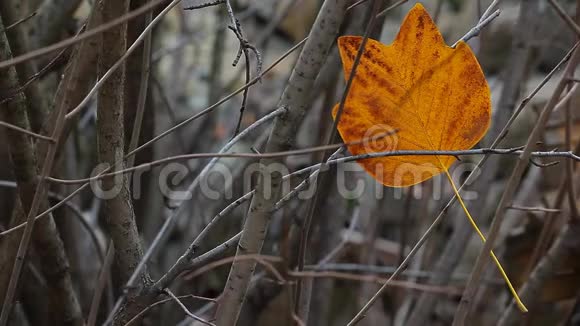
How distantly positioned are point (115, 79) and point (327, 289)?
2.52 ft

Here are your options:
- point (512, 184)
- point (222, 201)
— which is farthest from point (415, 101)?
point (222, 201)

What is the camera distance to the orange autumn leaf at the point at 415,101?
573mm

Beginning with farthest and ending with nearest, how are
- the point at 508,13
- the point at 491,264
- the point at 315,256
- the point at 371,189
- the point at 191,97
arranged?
the point at 191,97
the point at 508,13
the point at 371,189
the point at 491,264
the point at 315,256

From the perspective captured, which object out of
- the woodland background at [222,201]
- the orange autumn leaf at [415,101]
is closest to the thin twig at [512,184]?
the woodland background at [222,201]

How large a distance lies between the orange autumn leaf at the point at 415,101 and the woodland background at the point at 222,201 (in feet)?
0.14

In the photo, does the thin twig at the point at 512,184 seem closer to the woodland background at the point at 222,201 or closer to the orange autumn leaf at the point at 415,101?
the woodland background at the point at 222,201

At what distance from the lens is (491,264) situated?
1.34 metres

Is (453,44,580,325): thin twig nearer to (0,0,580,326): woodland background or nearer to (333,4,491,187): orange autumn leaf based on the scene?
(0,0,580,326): woodland background

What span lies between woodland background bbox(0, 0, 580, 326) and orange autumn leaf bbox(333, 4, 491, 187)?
4 centimetres

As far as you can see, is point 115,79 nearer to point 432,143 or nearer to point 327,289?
point 432,143

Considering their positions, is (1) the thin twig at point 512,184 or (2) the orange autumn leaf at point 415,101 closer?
(1) the thin twig at point 512,184

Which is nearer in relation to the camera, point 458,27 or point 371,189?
point 371,189

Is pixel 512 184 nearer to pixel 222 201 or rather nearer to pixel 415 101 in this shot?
pixel 415 101

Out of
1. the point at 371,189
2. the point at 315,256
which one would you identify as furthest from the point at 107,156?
the point at 371,189
